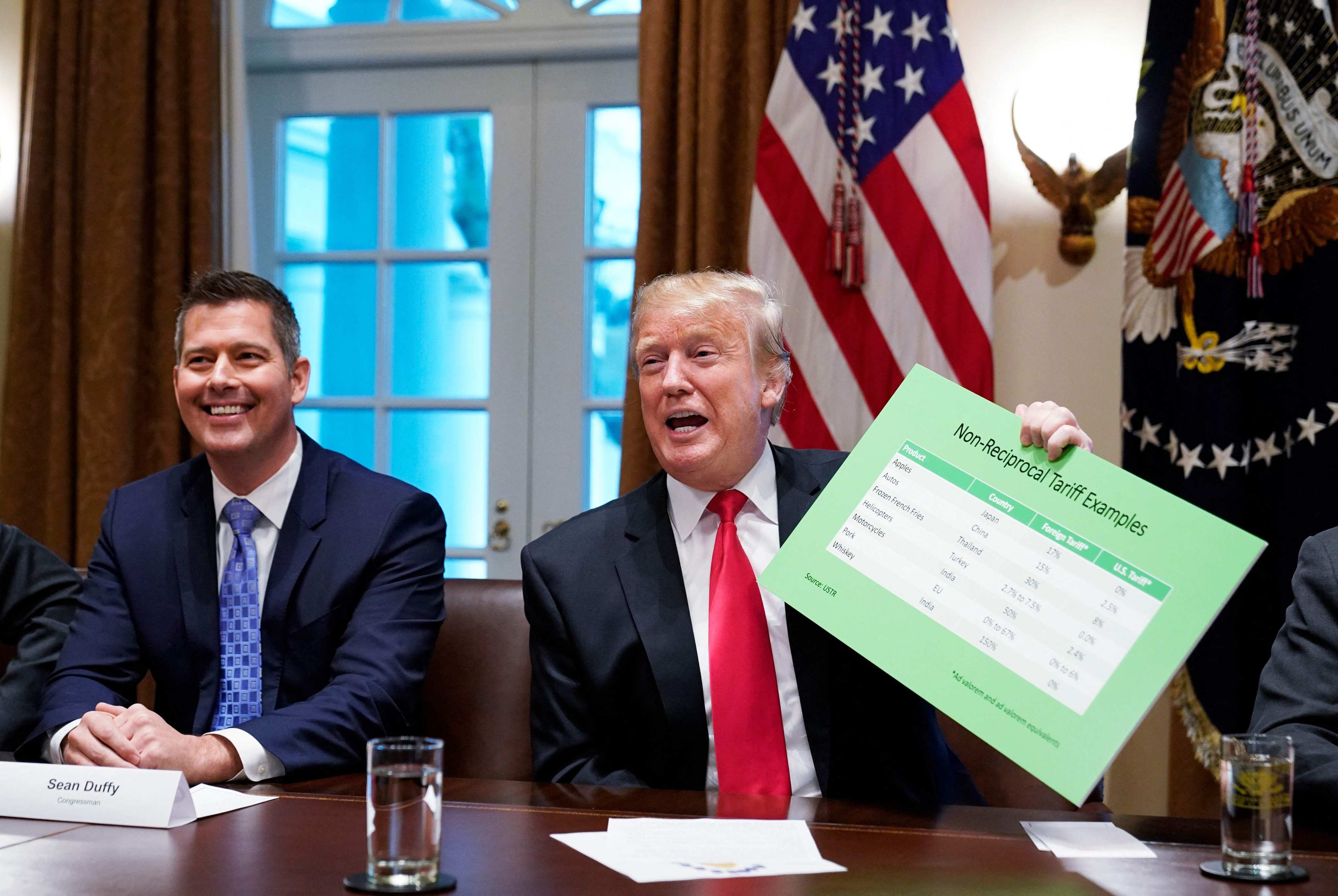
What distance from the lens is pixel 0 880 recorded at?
1.06 metres

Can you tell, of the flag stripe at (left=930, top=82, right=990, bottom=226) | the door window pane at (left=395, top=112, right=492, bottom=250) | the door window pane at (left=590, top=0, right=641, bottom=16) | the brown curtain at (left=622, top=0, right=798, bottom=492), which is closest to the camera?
the flag stripe at (left=930, top=82, right=990, bottom=226)

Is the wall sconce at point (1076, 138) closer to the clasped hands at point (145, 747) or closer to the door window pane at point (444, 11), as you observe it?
the door window pane at point (444, 11)

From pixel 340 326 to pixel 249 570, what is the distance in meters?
2.00

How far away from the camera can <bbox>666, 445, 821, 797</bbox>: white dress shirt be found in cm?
177

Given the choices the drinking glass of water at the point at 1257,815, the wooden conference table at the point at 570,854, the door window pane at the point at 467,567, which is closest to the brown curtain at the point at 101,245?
the door window pane at the point at 467,567

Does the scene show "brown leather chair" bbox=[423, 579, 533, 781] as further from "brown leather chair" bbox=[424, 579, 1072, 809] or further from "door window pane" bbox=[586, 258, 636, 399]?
"door window pane" bbox=[586, 258, 636, 399]

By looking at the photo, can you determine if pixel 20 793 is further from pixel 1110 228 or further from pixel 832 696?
pixel 1110 228

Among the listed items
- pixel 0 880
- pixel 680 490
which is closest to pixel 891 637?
pixel 680 490

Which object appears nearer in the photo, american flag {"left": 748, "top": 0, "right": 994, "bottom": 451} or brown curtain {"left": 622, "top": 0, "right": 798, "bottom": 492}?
american flag {"left": 748, "top": 0, "right": 994, "bottom": 451}

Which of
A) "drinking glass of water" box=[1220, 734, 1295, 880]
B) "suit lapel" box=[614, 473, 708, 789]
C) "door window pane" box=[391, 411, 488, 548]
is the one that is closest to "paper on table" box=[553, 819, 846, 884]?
"drinking glass of water" box=[1220, 734, 1295, 880]

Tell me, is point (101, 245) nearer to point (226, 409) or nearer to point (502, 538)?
point (502, 538)

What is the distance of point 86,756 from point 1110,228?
2719mm

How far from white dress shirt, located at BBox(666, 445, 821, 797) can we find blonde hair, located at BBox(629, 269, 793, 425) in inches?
6.0

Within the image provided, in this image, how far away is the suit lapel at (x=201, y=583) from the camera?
6.58 feet
